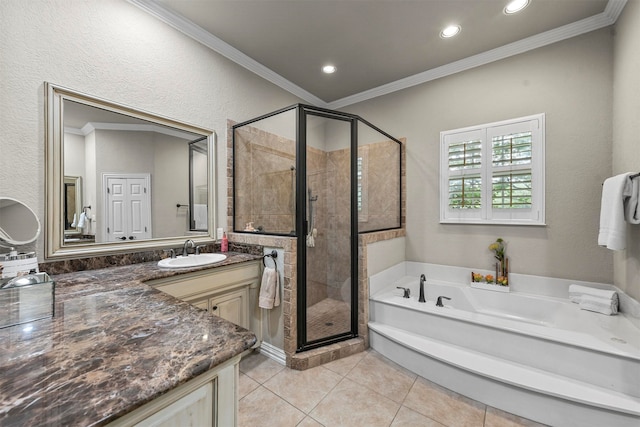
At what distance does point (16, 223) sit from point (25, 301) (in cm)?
86

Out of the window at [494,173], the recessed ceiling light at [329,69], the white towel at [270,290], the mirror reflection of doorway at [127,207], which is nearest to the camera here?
the mirror reflection of doorway at [127,207]

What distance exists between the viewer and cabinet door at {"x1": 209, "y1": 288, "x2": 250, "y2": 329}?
1949 millimetres

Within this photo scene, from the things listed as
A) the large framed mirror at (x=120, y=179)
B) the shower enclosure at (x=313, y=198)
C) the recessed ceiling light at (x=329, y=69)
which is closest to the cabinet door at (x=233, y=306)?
the shower enclosure at (x=313, y=198)

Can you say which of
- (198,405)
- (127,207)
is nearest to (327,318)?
(198,405)

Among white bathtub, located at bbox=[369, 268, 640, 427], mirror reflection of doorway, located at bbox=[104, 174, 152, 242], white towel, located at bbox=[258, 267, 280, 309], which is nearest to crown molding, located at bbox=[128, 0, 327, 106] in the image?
mirror reflection of doorway, located at bbox=[104, 174, 152, 242]

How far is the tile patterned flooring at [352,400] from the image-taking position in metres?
1.54

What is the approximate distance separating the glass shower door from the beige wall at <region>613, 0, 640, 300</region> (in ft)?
6.55

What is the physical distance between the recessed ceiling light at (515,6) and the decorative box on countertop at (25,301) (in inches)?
131

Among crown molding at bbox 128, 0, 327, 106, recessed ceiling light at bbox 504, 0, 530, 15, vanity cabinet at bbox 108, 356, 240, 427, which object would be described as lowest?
vanity cabinet at bbox 108, 356, 240, 427

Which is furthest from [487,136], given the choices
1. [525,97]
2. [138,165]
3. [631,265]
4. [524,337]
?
[138,165]

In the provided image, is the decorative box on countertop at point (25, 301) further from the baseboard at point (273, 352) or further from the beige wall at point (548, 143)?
the beige wall at point (548, 143)

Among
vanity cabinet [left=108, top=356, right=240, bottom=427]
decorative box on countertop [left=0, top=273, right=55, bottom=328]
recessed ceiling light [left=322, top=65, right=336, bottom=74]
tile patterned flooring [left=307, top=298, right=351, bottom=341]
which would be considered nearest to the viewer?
vanity cabinet [left=108, top=356, right=240, bottom=427]

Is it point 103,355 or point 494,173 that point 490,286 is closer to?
point 494,173

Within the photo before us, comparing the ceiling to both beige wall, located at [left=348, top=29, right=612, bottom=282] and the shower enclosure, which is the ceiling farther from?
the shower enclosure
